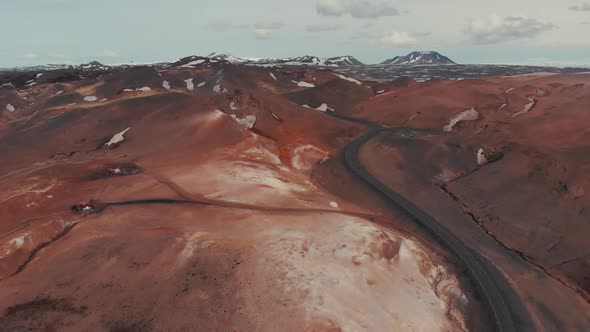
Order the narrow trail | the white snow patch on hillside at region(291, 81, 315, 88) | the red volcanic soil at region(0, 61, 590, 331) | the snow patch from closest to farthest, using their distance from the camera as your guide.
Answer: the red volcanic soil at region(0, 61, 590, 331) → the narrow trail → the snow patch → the white snow patch on hillside at region(291, 81, 315, 88)

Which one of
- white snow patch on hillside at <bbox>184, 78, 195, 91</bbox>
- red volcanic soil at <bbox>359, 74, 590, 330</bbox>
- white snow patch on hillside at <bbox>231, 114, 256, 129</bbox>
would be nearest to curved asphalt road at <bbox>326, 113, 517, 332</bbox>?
red volcanic soil at <bbox>359, 74, 590, 330</bbox>

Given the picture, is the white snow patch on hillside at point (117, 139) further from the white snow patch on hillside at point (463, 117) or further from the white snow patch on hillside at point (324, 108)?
the white snow patch on hillside at point (463, 117)

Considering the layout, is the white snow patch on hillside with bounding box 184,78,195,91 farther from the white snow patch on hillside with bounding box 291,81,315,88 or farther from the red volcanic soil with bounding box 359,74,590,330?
the red volcanic soil with bounding box 359,74,590,330

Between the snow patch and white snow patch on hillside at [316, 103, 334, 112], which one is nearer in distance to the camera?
the snow patch

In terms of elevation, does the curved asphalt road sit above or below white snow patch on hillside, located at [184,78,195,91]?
below

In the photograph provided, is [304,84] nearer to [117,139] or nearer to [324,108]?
[324,108]

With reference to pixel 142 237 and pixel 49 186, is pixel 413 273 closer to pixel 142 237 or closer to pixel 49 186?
pixel 142 237
